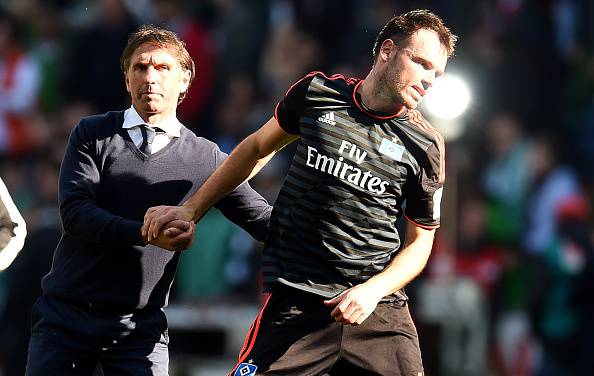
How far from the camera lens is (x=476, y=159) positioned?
1423cm

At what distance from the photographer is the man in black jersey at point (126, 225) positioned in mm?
6602

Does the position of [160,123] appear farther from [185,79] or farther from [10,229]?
[10,229]

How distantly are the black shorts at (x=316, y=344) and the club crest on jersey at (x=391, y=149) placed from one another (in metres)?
0.73

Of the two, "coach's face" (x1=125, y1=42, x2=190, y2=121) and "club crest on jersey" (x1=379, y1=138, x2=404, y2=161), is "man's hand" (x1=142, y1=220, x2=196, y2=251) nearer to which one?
"coach's face" (x1=125, y1=42, x2=190, y2=121)

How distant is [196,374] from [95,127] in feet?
22.1

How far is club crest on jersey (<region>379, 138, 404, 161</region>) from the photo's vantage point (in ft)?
20.9

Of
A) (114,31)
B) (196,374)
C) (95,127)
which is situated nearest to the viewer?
(95,127)

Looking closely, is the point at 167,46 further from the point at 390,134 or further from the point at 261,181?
the point at 261,181

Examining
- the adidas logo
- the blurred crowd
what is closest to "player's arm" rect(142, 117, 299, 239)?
the adidas logo

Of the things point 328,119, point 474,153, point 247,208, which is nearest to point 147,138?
point 247,208

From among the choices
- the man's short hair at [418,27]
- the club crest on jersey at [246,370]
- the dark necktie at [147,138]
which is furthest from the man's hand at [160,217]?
the man's short hair at [418,27]

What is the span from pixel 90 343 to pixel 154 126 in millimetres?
1111

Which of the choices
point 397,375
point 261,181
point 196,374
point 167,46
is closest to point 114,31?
point 261,181

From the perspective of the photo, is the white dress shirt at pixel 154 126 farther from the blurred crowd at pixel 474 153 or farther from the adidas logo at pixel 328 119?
the blurred crowd at pixel 474 153
